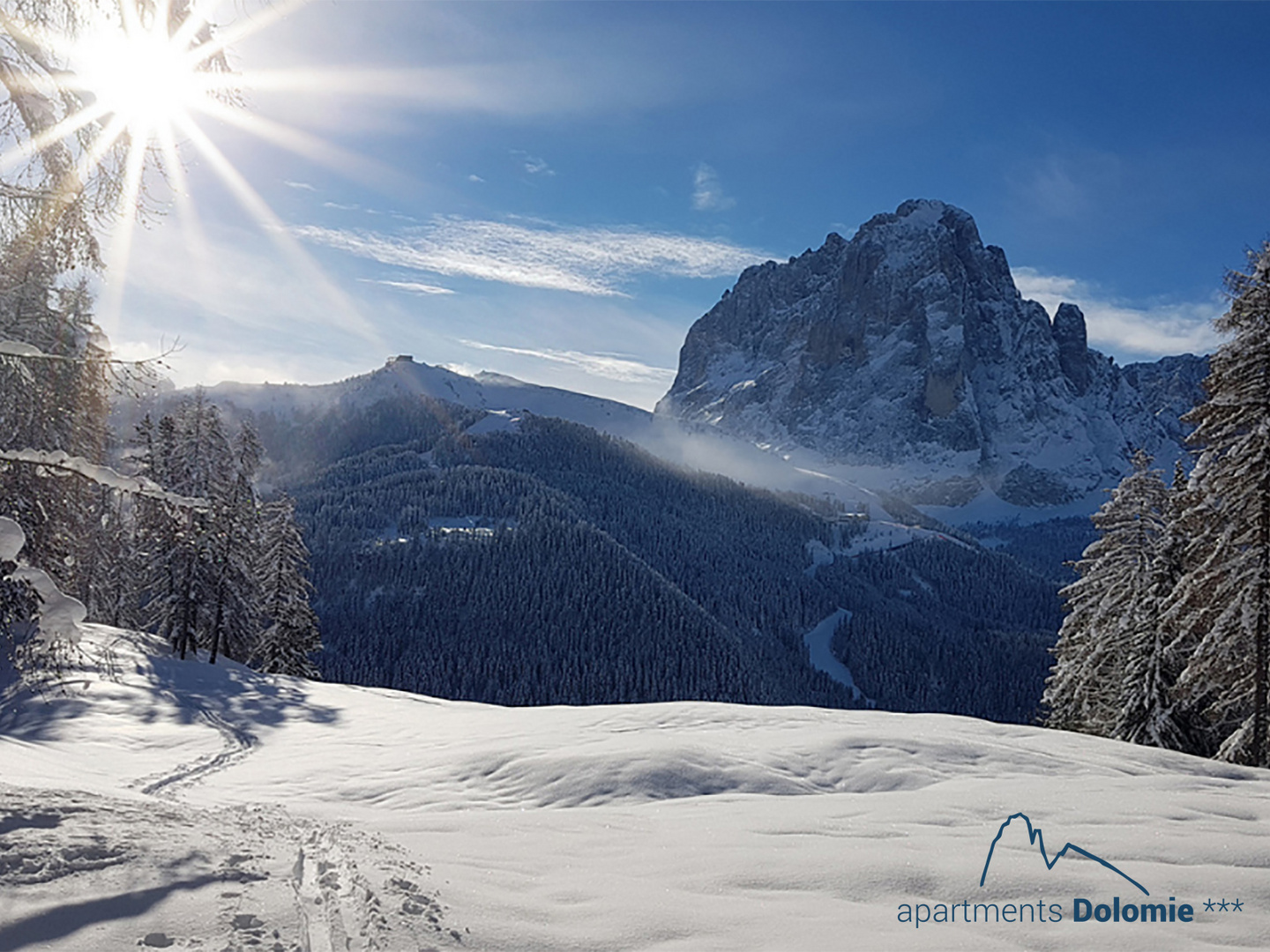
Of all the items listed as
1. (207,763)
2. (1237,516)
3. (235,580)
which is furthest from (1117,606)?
(235,580)

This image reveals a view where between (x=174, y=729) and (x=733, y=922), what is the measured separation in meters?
18.7

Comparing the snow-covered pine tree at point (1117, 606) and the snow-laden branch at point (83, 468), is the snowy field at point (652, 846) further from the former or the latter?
the snow-covered pine tree at point (1117, 606)

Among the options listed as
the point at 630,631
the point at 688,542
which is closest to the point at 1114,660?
the point at 630,631

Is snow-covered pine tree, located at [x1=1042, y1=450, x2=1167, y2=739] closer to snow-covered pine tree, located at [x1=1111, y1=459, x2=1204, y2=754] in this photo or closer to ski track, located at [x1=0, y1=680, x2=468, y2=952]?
snow-covered pine tree, located at [x1=1111, y1=459, x2=1204, y2=754]

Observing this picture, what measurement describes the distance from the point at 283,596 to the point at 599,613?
89.6 meters

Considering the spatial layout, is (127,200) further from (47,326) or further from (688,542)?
(688,542)

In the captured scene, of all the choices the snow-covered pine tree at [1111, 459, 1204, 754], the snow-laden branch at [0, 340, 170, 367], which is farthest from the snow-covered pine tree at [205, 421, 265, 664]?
the snow-covered pine tree at [1111, 459, 1204, 754]

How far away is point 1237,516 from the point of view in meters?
15.0

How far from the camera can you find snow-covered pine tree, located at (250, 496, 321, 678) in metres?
36.7

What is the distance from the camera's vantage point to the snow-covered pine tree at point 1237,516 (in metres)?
14.4

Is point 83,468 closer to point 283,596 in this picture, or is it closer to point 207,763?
point 207,763

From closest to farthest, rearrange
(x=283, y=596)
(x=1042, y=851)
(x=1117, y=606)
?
(x=1042, y=851) → (x=1117, y=606) → (x=283, y=596)

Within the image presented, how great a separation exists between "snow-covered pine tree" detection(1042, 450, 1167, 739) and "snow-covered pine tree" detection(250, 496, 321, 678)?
33559mm

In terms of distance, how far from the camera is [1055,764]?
1159 centimetres
